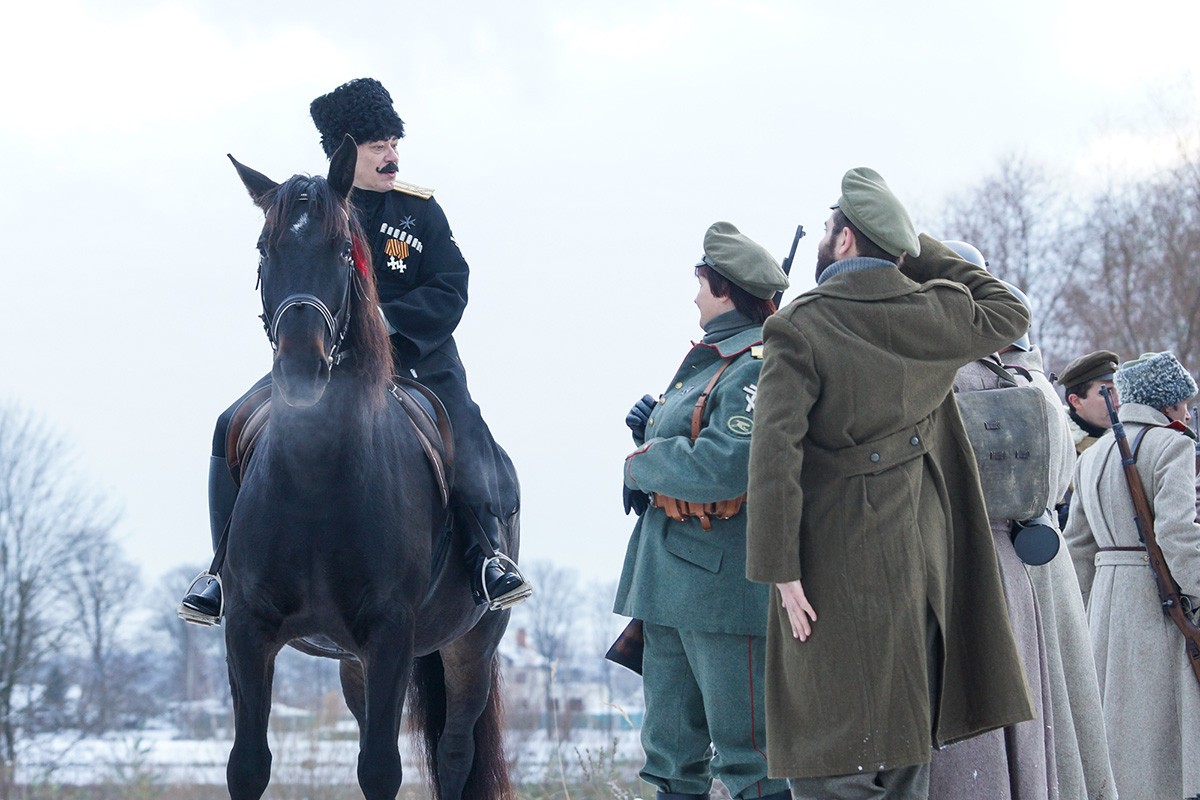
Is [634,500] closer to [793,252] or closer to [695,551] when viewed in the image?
[695,551]

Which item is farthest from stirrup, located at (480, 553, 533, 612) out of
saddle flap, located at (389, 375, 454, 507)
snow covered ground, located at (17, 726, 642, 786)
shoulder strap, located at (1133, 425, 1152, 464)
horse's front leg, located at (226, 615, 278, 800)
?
snow covered ground, located at (17, 726, 642, 786)

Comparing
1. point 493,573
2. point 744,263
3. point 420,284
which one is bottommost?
point 493,573

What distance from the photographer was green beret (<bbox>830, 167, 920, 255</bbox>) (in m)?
3.24

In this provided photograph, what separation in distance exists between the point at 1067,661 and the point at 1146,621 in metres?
1.58

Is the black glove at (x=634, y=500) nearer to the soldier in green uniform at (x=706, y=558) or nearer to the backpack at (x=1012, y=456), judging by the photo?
the soldier in green uniform at (x=706, y=558)

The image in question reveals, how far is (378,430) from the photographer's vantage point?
4.34 metres

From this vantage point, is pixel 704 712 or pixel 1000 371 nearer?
pixel 704 712

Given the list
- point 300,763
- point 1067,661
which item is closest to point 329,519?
point 1067,661

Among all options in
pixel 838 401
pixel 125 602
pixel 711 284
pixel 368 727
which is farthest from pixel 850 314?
pixel 125 602

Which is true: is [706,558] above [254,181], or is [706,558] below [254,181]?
below

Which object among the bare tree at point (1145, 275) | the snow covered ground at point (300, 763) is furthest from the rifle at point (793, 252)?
the bare tree at point (1145, 275)

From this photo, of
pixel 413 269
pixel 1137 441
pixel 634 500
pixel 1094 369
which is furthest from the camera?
pixel 1094 369

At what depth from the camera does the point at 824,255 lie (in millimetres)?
3371

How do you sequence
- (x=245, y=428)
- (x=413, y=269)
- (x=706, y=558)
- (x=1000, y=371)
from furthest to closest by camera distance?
(x=413, y=269) < (x=245, y=428) < (x=1000, y=371) < (x=706, y=558)
